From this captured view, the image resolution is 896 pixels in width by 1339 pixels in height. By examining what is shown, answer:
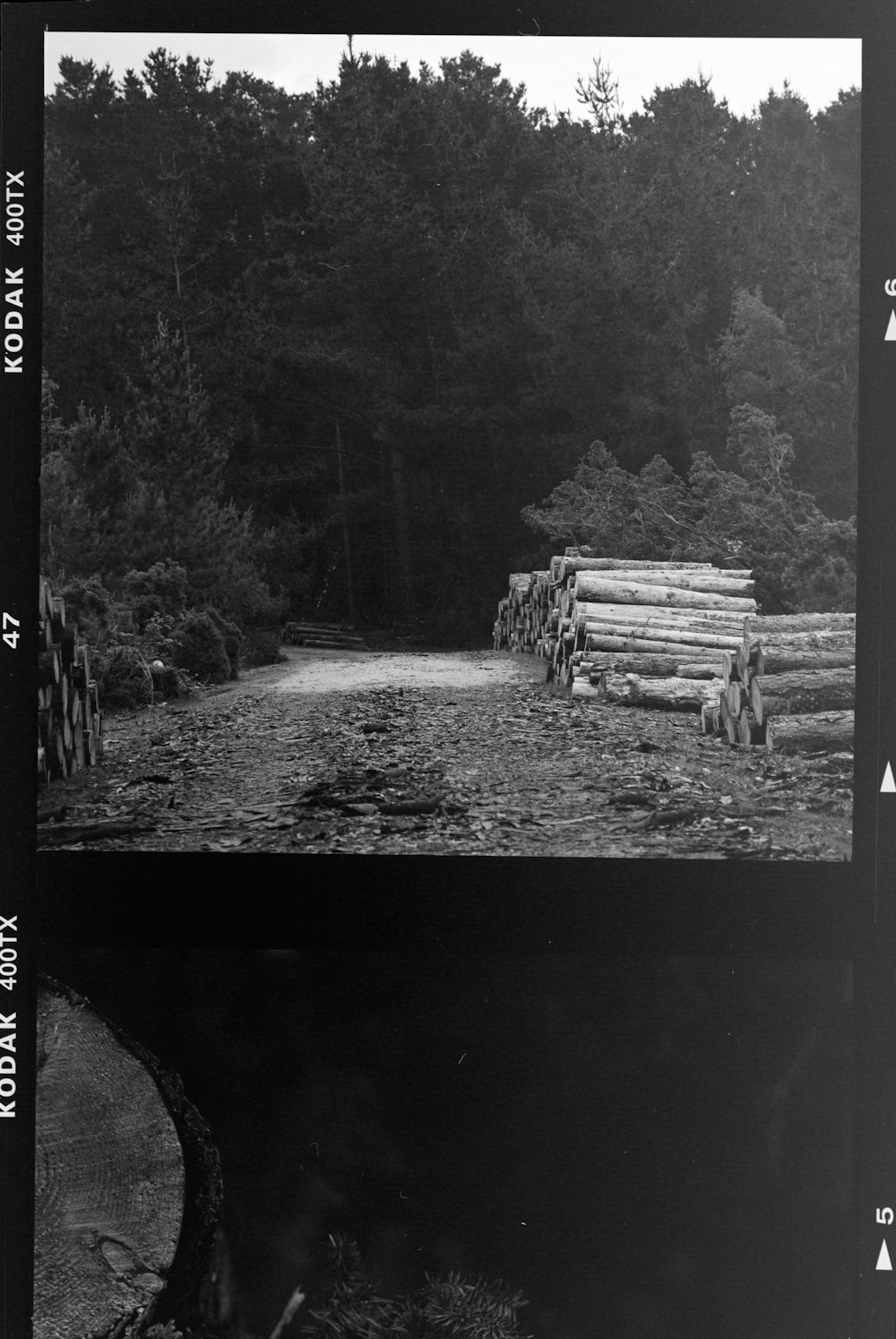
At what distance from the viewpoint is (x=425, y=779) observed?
3184 millimetres

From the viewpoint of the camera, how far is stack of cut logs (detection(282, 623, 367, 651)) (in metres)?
3.28

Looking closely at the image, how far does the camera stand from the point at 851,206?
10.5 feet

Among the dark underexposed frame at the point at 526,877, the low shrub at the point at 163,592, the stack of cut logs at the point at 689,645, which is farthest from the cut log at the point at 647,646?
the low shrub at the point at 163,592

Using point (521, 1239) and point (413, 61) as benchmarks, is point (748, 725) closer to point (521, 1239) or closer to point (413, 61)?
point (521, 1239)

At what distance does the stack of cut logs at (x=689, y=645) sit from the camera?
10.6 feet

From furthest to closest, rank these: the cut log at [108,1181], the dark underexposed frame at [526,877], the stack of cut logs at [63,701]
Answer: the stack of cut logs at [63,701]
the dark underexposed frame at [526,877]
the cut log at [108,1181]

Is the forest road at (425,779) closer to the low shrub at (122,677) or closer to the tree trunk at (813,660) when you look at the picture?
the low shrub at (122,677)

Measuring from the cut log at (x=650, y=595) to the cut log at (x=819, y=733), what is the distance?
44 cm

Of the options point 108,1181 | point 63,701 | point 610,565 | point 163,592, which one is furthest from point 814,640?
point 108,1181

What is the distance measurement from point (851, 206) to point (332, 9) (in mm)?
1964

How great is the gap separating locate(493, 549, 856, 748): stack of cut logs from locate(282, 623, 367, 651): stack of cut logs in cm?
56

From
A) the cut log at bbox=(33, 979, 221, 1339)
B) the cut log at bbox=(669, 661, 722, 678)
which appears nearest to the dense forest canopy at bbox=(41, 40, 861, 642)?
the cut log at bbox=(669, 661, 722, 678)

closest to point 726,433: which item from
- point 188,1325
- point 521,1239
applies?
point 521,1239

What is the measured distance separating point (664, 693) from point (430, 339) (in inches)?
61.6
